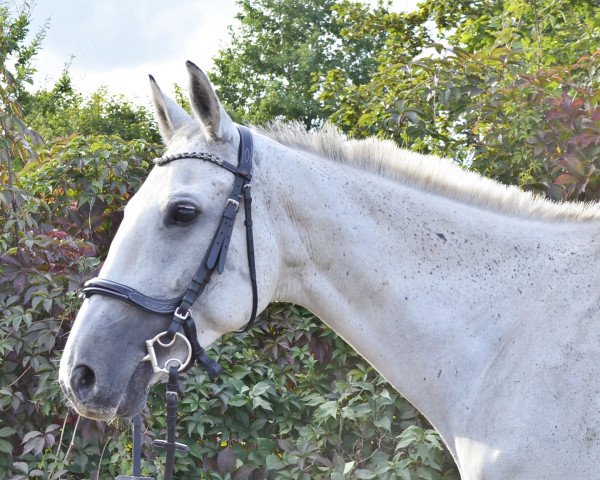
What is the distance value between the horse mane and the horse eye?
0.53 metres

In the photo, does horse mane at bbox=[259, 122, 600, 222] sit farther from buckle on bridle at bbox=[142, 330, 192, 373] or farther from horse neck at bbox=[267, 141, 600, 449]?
buckle on bridle at bbox=[142, 330, 192, 373]

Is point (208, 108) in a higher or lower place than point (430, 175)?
higher

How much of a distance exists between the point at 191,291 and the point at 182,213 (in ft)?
0.76

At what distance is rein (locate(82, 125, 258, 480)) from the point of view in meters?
2.21

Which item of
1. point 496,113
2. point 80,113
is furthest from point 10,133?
point 80,113

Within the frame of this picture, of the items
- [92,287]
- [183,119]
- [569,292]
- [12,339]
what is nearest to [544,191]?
[569,292]

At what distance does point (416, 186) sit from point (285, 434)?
188 centimetres

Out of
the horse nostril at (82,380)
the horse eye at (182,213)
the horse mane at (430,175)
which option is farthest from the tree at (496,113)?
the horse nostril at (82,380)

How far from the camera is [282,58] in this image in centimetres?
2948

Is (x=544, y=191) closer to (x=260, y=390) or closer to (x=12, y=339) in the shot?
(x=260, y=390)

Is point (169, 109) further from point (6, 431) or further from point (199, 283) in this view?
point (6, 431)

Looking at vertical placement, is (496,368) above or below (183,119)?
below

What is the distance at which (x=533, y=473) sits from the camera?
2.06 m

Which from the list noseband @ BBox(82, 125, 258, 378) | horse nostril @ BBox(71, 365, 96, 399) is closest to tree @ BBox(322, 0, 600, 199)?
noseband @ BBox(82, 125, 258, 378)
